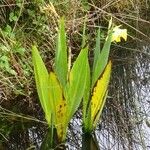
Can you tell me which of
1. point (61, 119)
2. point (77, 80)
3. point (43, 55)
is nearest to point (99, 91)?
point (77, 80)

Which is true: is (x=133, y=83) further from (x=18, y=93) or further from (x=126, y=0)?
(x=126, y=0)

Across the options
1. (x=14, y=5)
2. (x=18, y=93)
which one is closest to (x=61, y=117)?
(x=18, y=93)

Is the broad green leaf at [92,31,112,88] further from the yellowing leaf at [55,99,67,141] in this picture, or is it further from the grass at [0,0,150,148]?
the grass at [0,0,150,148]

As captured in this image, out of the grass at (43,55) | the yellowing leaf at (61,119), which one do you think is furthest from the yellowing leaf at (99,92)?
the grass at (43,55)

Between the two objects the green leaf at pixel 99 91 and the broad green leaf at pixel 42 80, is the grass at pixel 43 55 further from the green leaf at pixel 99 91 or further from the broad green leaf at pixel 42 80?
the broad green leaf at pixel 42 80

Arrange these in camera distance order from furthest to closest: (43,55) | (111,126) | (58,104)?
(43,55) → (111,126) → (58,104)

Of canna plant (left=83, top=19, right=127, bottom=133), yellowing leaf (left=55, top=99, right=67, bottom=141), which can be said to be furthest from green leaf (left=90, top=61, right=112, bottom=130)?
yellowing leaf (left=55, top=99, right=67, bottom=141)

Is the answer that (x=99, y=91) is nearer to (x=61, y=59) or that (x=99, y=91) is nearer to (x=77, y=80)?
(x=77, y=80)
